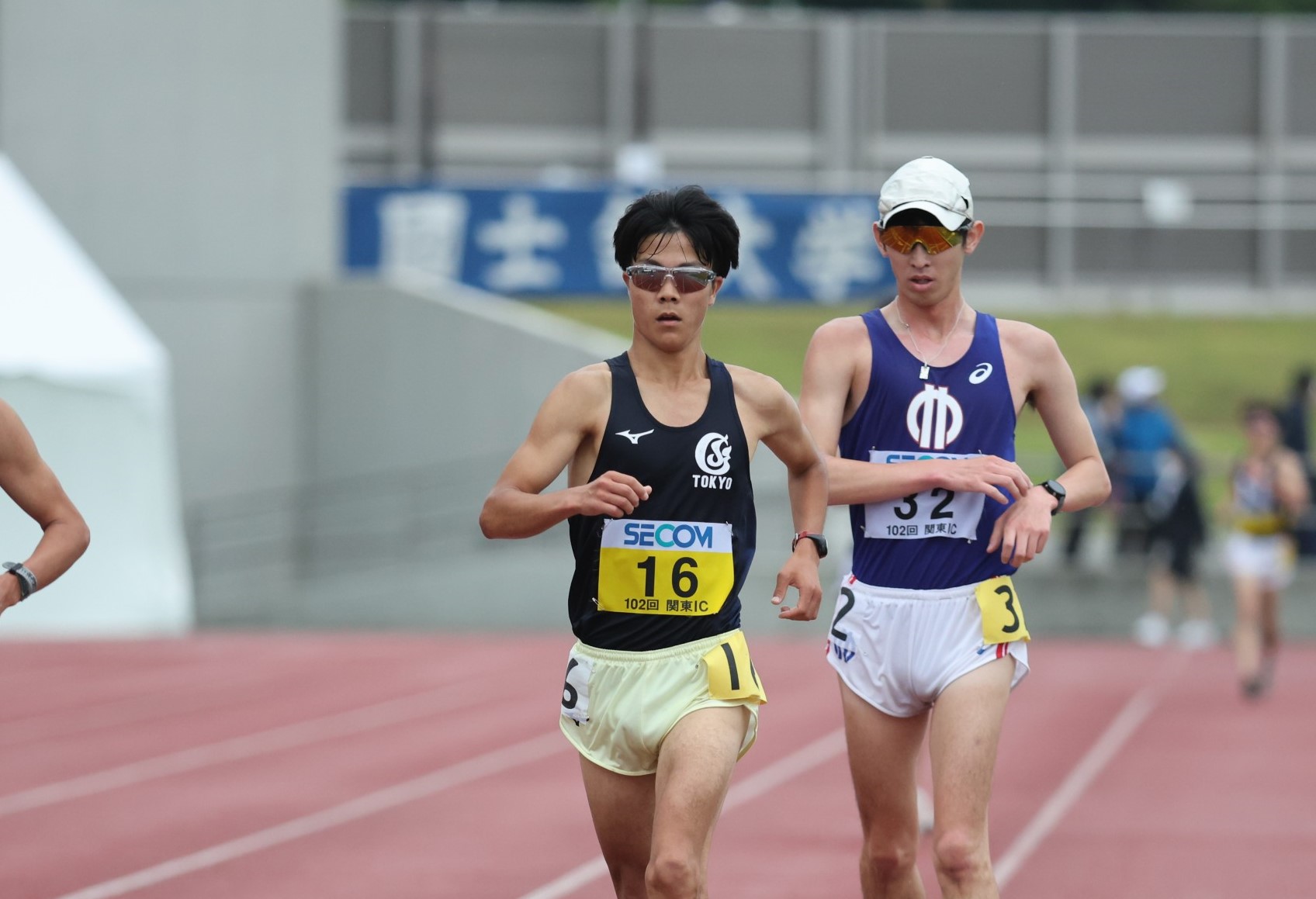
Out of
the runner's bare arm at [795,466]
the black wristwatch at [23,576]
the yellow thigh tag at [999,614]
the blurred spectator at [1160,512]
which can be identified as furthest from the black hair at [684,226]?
the blurred spectator at [1160,512]

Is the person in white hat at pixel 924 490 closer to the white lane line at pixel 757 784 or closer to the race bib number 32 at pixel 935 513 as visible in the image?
the race bib number 32 at pixel 935 513

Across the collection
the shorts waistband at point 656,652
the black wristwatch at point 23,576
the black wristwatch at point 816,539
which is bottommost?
the shorts waistband at point 656,652

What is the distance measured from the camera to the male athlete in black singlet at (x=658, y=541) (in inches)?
205

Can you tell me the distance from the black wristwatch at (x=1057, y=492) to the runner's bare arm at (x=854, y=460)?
81 mm

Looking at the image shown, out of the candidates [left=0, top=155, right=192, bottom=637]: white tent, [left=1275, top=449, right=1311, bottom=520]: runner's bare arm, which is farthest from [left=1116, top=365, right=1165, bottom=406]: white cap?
[left=0, top=155, right=192, bottom=637]: white tent

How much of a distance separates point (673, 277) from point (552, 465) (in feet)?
1.89

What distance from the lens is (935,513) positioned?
226 inches

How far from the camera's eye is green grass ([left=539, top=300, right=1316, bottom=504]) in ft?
105

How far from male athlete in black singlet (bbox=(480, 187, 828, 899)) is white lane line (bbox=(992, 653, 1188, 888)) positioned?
1.89m

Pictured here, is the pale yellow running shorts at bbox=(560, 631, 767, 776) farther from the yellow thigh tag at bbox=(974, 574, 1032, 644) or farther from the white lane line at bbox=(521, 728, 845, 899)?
the white lane line at bbox=(521, 728, 845, 899)

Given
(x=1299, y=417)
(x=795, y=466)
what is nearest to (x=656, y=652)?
(x=795, y=466)

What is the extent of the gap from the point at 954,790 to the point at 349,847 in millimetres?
4358

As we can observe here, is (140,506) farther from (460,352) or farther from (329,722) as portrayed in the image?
(329,722)

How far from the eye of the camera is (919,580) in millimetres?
5750
